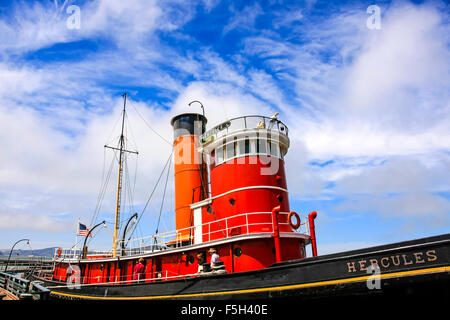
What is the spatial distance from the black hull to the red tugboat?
0.8 inches

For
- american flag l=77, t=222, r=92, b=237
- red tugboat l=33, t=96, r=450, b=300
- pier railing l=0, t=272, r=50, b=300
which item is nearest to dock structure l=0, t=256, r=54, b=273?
american flag l=77, t=222, r=92, b=237

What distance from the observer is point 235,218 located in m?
11.7

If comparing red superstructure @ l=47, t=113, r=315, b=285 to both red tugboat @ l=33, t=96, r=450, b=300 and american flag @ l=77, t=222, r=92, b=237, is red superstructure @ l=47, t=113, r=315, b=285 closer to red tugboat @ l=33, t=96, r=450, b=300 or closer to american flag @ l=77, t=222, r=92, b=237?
red tugboat @ l=33, t=96, r=450, b=300

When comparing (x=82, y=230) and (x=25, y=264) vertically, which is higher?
(x=25, y=264)

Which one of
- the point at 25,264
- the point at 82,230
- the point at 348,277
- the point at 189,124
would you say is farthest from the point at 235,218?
the point at 25,264

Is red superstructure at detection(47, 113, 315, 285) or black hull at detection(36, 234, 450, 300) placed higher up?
red superstructure at detection(47, 113, 315, 285)

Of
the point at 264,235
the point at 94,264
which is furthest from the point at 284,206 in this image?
the point at 94,264

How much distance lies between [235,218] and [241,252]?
1506 millimetres

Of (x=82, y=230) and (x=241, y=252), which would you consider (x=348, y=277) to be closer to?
(x=241, y=252)

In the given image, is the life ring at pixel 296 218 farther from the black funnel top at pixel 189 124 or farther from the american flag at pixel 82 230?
the american flag at pixel 82 230

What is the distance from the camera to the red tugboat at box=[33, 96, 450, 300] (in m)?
6.80
